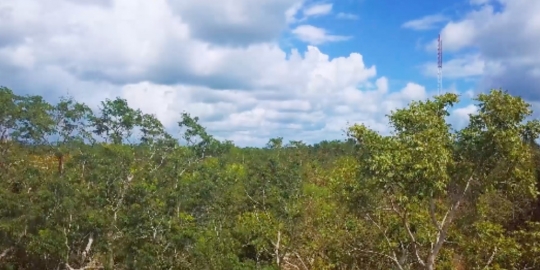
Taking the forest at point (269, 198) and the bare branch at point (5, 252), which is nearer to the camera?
the forest at point (269, 198)

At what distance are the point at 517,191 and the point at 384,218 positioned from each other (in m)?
4.42

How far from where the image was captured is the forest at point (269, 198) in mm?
14039

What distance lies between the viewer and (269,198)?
2767 cm

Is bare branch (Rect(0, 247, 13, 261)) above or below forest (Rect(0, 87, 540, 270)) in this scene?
below

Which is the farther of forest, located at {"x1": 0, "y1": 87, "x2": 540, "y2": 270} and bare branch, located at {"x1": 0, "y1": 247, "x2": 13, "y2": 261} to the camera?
bare branch, located at {"x1": 0, "y1": 247, "x2": 13, "y2": 261}

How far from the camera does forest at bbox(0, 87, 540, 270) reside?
14039 millimetres

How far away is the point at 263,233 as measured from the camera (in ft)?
84.1

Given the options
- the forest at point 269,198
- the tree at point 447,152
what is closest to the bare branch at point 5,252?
the forest at point 269,198

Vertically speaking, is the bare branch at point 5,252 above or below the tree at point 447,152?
below

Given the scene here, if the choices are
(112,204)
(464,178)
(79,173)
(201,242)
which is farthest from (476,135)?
(79,173)

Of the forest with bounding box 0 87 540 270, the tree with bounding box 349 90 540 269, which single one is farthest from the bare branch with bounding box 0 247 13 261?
the tree with bounding box 349 90 540 269

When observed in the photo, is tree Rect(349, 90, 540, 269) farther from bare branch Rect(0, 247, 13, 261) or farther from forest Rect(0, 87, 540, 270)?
bare branch Rect(0, 247, 13, 261)

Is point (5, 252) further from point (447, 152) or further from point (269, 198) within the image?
point (447, 152)

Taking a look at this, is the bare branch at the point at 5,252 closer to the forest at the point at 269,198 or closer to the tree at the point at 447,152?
the forest at the point at 269,198
